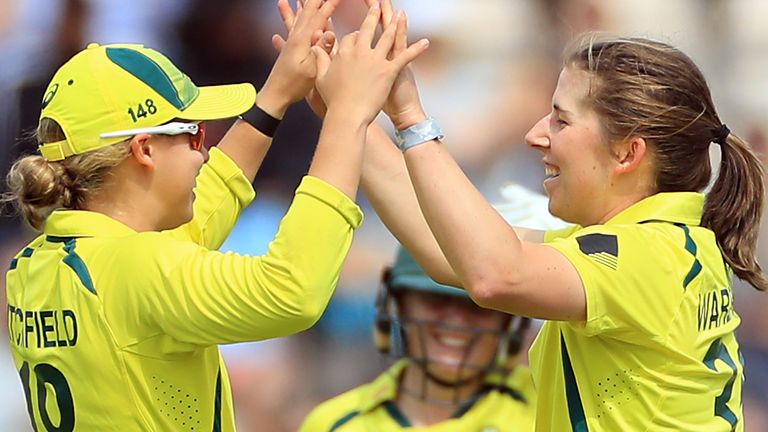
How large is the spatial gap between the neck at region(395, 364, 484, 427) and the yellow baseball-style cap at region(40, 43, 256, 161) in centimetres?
158

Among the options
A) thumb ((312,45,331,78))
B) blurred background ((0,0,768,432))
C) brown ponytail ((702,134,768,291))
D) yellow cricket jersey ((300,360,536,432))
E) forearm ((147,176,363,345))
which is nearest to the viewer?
forearm ((147,176,363,345))

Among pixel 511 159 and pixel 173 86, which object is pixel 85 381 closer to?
pixel 173 86

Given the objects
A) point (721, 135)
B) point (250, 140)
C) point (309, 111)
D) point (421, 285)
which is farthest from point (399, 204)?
point (309, 111)

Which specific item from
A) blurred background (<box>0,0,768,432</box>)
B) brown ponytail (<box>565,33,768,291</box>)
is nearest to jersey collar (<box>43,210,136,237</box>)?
brown ponytail (<box>565,33,768,291</box>)

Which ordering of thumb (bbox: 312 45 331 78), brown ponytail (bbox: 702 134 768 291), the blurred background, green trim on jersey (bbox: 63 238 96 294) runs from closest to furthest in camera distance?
green trim on jersey (bbox: 63 238 96 294) → thumb (bbox: 312 45 331 78) → brown ponytail (bbox: 702 134 768 291) → the blurred background

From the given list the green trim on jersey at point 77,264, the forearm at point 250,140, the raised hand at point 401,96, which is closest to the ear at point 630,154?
the raised hand at point 401,96

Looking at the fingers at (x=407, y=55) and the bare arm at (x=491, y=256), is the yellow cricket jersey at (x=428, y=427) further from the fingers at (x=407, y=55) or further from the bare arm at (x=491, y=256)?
the fingers at (x=407, y=55)

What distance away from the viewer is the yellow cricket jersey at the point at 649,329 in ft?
6.58

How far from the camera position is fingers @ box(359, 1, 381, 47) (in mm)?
2064

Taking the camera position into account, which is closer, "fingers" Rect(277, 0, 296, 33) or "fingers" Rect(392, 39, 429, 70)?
"fingers" Rect(392, 39, 429, 70)

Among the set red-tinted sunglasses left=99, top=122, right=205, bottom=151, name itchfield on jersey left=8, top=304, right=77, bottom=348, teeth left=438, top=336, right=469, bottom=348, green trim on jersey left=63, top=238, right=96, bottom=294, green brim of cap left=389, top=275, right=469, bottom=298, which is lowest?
teeth left=438, top=336, right=469, bottom=348

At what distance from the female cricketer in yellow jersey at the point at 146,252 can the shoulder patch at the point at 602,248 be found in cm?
39

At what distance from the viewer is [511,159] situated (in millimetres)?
4145

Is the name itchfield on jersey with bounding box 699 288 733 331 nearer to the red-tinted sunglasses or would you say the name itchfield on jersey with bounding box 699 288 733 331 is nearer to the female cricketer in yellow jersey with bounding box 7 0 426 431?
the female cricketer in yellow jersey with bounding box 7 0 426 431
